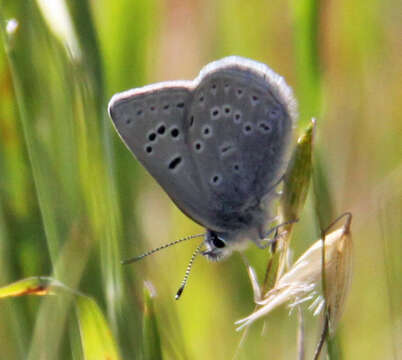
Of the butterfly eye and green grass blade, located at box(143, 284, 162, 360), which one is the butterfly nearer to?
the butterfly eye

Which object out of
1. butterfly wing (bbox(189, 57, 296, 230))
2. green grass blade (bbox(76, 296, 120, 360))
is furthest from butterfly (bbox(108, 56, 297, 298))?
green grass blade (bbox(76, 296, 120, 360))

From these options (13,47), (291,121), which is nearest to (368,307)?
(291,121)

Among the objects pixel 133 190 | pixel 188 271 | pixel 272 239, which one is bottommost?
pixel 188 271

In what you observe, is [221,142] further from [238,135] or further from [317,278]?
[317,278]

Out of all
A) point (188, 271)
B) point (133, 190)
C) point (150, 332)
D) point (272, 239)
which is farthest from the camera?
point (188, 271)

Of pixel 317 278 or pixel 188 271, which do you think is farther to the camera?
pixel 188 271

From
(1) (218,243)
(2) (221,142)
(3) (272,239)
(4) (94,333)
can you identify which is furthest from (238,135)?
(4) (94,333)
